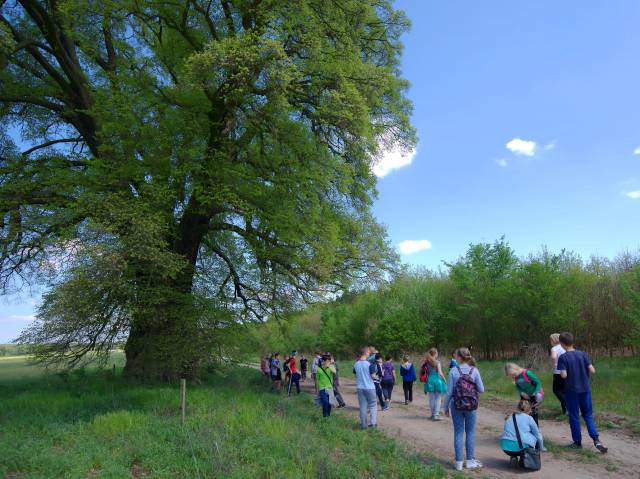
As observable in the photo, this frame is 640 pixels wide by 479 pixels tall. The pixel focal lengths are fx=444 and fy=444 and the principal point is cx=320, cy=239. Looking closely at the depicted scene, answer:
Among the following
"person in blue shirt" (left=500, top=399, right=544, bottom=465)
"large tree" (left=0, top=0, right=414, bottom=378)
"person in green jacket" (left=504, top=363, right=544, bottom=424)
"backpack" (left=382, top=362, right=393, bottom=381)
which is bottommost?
"person in blue shirt" (left=500, top=399, right=544, bottom=465)

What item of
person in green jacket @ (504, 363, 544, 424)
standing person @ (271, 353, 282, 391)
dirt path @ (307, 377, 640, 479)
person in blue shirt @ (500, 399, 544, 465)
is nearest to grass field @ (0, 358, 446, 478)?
dirt path @ (307, 377, 640, 479)

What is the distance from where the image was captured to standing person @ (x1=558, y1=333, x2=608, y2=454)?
24.7 ft

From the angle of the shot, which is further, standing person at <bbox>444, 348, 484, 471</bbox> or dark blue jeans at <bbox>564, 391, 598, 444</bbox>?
dark blue jeans at <bbox>564, 391, 598, 444</bbox>

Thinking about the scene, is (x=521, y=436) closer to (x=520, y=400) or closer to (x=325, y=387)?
(x=520, y=400)

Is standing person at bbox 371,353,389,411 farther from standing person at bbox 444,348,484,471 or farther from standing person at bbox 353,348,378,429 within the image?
standing person at bbox 444,348,484,471

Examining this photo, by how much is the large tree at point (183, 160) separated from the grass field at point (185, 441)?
1916 mm

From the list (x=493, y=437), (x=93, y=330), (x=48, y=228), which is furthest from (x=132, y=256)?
(x=493, y=437)

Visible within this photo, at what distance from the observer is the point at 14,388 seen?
1578cm

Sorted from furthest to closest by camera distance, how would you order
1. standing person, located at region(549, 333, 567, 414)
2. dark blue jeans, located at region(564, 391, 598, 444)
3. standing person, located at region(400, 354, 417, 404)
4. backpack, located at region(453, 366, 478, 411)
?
standing person, located at region(400, 354, 417, 404) → standing person, located at region(549, 333, 567, 414) → dark blue jeans, located at region(564, 391, 598, 444) → backpack, located at region(453, 366, 478, 411)

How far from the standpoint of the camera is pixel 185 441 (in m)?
7.77

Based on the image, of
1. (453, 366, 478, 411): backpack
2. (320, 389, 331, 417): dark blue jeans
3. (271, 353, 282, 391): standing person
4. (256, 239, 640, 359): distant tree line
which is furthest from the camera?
(256, 239, 640, 359): distant tree line

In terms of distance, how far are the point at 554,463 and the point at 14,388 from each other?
1708 centimetres

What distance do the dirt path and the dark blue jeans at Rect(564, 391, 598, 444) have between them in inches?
11.8

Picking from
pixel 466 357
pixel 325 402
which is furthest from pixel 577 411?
pixel 325 402
